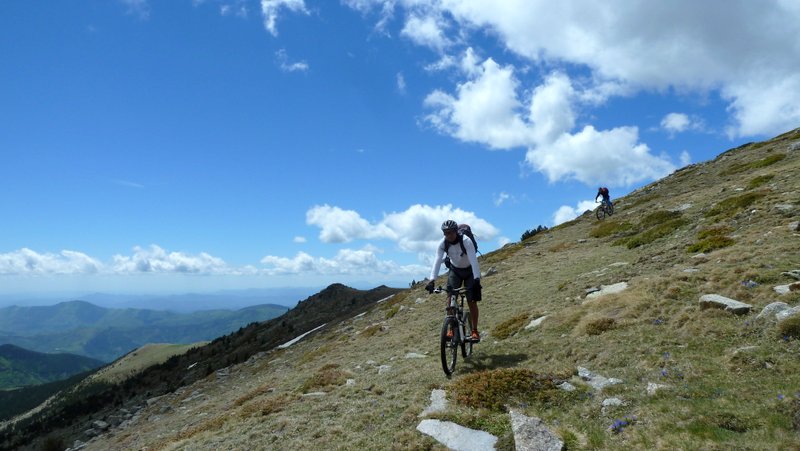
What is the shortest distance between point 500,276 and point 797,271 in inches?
743

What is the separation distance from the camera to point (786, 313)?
33.7 feet

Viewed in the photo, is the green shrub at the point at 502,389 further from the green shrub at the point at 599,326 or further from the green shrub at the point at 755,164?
the green shrub at the point at 755,164

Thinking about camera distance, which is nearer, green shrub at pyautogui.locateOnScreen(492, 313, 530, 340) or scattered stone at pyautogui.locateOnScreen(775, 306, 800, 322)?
scattered stone at pyautogui.locateOnScreen(775, 306, 800, 322)

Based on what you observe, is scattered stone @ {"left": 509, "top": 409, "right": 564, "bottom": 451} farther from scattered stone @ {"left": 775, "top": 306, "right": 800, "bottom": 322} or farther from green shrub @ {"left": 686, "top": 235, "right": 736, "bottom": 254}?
green shrub @ {"left": 686, "top": 235, "right": 736, "bottom": 254}

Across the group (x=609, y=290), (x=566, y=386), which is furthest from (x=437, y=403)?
(x=609, y=290)

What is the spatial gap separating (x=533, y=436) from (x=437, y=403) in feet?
9.77

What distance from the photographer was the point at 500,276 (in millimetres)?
31016

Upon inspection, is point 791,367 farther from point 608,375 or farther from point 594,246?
point 594,246

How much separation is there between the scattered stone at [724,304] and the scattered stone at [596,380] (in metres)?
4.49

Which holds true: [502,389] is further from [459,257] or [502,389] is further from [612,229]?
[612,229]

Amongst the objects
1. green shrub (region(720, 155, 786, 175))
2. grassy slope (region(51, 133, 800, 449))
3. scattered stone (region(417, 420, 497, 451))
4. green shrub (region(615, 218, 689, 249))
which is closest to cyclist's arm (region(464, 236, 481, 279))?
grassy slope (region(51, 133, 800, 449))

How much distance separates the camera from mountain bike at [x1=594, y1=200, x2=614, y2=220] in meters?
45.9

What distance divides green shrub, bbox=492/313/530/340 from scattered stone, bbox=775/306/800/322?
313 inches

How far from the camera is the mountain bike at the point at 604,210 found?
45.9m
